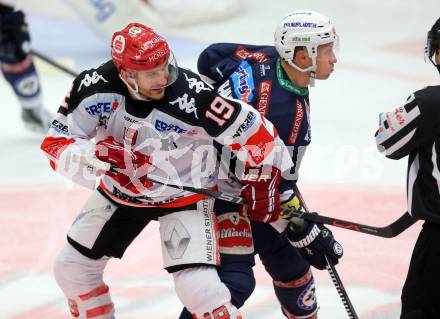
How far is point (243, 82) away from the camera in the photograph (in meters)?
3.36

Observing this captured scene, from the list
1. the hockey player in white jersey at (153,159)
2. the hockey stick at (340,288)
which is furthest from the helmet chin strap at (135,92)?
the hockey stick at (340,288)

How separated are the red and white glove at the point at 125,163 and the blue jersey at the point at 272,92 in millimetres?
429

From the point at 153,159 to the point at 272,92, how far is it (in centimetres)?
47

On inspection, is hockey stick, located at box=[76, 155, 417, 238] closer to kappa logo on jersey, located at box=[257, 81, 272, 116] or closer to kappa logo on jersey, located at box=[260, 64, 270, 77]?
kappa logo on jersey, located at box=[257, 81, 272, 116]

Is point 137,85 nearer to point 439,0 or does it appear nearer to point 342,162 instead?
point 342,162

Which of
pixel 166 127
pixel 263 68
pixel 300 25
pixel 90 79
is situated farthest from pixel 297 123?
pixel 90 79

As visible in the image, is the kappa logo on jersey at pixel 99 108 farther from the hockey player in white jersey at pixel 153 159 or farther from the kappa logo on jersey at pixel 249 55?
the kappa logo on jersey at pixel 249 55

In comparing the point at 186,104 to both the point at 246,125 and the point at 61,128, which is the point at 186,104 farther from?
the point at 61,128

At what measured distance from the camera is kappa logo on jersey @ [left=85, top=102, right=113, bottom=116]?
10.2 ft

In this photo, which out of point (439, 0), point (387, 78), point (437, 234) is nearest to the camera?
point (437, 234)

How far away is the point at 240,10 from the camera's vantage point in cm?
886

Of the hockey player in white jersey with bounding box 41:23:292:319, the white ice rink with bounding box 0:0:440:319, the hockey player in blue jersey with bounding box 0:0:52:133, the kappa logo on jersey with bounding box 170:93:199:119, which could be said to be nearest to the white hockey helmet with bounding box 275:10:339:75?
the hockey player in white jersey with bounding box 41:23:292:319

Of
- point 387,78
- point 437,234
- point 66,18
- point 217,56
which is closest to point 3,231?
point 217,56

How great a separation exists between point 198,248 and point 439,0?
18.6 ft
